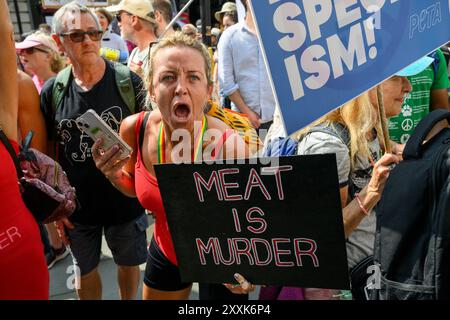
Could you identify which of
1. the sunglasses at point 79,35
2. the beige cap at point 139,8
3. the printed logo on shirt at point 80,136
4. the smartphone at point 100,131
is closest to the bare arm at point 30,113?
the printed logo on shirt at point 80,136

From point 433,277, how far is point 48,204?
137 cm

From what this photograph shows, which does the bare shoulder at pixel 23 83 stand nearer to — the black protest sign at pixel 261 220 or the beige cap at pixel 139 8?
the black protest sign at pixel 261 220

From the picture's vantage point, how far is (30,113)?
276 centimetres

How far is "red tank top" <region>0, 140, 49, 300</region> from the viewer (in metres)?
1.65

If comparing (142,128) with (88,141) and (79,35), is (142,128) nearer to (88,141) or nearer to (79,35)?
(88,141)

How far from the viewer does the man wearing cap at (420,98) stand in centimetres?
290

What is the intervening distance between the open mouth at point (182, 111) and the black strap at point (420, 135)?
938mm

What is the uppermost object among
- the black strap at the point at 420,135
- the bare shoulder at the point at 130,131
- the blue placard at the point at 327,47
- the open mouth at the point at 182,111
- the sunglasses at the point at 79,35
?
the blue placard at the point at 327,47

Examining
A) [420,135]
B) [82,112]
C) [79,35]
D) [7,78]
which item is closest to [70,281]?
[82,112]

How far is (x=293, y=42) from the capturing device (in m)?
1.51

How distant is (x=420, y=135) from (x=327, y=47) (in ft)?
1.33

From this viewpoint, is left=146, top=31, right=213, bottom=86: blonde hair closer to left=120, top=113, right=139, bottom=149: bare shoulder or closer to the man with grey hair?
left=120, top=113, right=139, bottom=149: bare shoulder

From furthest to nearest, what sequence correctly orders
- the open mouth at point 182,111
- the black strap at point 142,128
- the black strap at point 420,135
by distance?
the black strap at point 142,128 < the open mouth at point 182,111 < the black strap at point 420,135

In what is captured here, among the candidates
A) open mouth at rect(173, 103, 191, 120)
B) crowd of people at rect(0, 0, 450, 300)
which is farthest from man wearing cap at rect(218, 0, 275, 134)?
open mouth at rect(173, 103, 191, 120)
